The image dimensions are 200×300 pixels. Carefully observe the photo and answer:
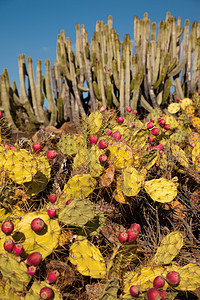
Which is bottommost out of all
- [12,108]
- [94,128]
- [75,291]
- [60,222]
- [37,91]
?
[75,291]

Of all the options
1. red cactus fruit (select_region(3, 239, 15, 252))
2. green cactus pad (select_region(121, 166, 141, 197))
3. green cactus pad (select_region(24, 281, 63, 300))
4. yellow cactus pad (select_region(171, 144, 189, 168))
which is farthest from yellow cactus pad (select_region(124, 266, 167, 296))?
yellow cactus pad (select_region(171, 144, 189, 168))

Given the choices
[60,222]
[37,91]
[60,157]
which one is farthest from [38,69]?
[60,222]

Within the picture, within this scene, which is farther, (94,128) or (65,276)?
(94,128)

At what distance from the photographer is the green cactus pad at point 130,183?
6.60 feet

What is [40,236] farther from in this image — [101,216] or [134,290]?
[134,290]

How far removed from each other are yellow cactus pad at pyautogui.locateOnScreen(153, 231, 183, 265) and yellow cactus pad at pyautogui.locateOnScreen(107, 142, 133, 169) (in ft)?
2.54

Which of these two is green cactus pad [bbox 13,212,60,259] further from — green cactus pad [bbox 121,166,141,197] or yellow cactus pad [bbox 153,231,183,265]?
yellow cactus pad [bbox 153,231,183,265]

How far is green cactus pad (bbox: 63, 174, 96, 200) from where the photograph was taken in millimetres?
2090

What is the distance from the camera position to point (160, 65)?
7.48 metres

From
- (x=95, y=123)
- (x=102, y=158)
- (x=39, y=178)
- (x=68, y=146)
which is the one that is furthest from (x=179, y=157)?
(x=39, y=178)

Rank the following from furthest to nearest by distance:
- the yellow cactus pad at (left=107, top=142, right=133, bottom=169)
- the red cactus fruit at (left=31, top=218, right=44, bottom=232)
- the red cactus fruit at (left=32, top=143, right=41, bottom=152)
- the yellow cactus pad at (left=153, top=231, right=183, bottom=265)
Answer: the red cactus fruit at (left=32, top=143, right=41, bottom=152) → the yellow cactus pad at (left=107, top=142, right=133, bottom=169) → the yellow cactus pad at (left=153, top=231, right=183, bottom=265) → the red cactus fruit at (left=31, top=218, right=44, bottom=232)

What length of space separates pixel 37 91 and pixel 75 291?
714 centimetres

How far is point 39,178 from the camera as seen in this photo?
2.33 meters

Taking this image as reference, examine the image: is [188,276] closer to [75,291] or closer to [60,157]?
[75,291]
